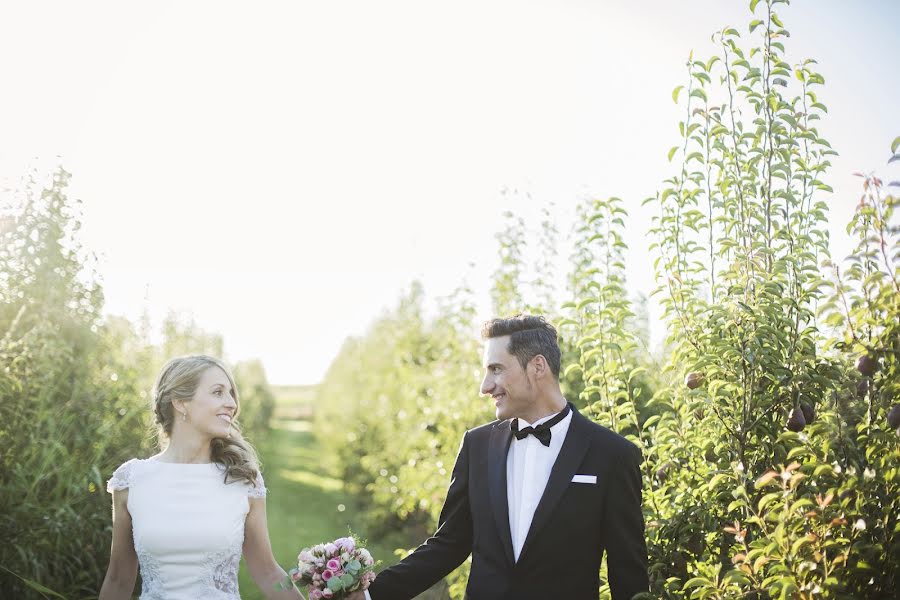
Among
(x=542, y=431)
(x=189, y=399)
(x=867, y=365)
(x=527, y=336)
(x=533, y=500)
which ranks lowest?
(x=533, y=500)

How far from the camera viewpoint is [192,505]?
3.62 m

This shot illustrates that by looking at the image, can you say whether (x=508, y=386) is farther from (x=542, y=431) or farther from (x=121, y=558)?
(x=121, y=558)

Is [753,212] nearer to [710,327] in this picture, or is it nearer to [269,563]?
[710,327]

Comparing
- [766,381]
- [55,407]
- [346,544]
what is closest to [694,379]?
[766,381]

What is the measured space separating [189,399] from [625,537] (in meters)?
2.00

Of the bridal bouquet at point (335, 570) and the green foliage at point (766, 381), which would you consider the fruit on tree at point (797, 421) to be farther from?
the bridal bouquet at point (335, 570)

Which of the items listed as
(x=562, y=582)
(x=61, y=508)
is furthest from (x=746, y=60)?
(x=61, y=508)

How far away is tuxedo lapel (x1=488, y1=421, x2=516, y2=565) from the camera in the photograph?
10.1 feet

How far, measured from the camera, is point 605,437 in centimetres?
316

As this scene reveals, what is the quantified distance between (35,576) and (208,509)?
2.39m

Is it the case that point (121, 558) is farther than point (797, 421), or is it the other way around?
point (121, 558)

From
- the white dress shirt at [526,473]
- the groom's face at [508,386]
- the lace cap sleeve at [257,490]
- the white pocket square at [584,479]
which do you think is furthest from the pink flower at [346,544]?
the white pocket square at [584,479]

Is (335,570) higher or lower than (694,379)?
lower

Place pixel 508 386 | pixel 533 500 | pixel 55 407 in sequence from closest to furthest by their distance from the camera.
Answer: pixel 533 500 < pixel 508 386 < pixel 55 407
